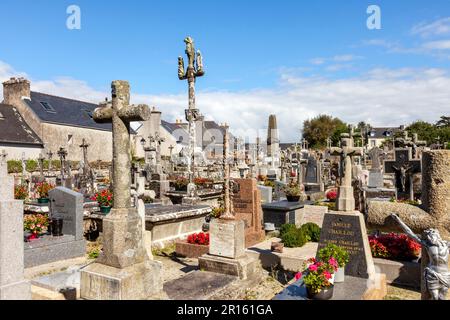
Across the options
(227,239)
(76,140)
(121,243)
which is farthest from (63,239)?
(76,140)

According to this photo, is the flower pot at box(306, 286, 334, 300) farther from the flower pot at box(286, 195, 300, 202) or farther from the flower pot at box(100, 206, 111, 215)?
the flower pot at box(286, 195, 300, 202)

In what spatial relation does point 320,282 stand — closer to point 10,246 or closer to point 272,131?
point 10,246

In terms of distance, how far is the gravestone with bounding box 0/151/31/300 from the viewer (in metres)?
4.24

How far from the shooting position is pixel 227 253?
310 inches

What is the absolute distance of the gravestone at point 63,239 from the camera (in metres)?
8.88

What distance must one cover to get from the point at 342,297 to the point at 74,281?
4435mm

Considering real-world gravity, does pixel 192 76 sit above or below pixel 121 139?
above

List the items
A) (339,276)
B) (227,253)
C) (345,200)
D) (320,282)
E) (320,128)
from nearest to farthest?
(320,282)
(339,276)
(345,200)
(227,253)
(320,128)

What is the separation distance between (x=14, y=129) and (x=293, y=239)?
32.3 metres

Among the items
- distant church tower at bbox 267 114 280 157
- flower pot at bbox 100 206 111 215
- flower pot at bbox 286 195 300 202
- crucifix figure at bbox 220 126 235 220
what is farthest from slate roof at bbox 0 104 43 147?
crucifix figure at bbox 220 126 235 220

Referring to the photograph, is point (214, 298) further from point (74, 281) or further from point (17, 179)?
point (17, 179)

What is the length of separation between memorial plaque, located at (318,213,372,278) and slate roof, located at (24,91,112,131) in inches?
1270
